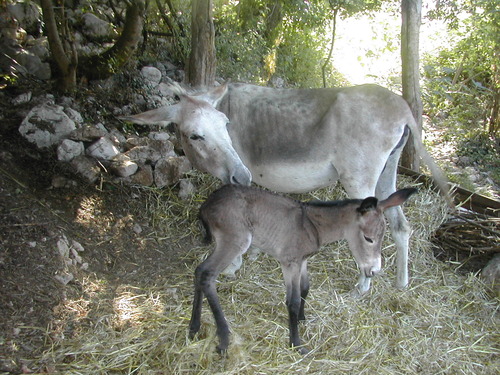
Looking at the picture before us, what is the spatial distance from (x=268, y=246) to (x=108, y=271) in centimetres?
165

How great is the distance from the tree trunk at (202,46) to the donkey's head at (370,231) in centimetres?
323

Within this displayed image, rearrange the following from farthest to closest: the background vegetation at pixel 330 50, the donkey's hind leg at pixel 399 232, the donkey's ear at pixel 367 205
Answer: the background vegetation at pixel 330 50
the donkey's hind leg at pixel 399 232
the donkey's ear at pixel 367 205

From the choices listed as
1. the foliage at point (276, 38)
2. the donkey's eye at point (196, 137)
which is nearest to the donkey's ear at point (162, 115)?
the donkey's eye at point (196, 137)

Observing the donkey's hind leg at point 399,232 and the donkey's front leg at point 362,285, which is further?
the donkey's hind leg at point 399,232

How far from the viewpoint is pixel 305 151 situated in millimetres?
4438

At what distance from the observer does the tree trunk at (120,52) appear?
6055 mm

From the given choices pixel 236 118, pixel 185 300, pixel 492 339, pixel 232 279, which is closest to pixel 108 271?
pixel 185 300

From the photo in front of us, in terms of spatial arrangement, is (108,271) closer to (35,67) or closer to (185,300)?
(185,300)

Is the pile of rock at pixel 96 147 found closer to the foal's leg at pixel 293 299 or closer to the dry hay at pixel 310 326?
the dry hay at pixel 310 326

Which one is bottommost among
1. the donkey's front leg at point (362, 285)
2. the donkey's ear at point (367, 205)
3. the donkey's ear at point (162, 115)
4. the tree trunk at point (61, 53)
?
the donkey's front leg at point (362, 285)

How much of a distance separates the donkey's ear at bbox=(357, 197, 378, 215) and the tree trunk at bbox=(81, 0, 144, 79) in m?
4.07

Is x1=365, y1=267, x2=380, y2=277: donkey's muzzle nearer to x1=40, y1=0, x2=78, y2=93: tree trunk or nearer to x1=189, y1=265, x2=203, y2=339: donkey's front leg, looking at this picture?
x1=189, y1=265, x2=203, y2=339: donkey's front leg

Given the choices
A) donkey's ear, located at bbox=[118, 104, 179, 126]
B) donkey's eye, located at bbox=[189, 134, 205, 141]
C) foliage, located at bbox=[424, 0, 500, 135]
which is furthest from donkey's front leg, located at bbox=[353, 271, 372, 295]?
foliage, located at bbox=[424, 0, 500, 135]

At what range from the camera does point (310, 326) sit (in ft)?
13.0
